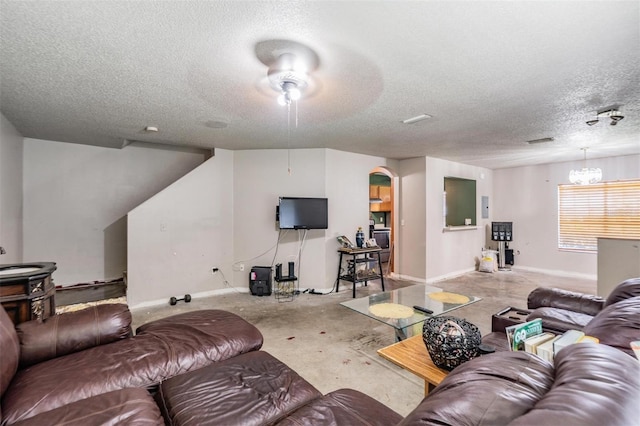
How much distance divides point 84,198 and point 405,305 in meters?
5.07

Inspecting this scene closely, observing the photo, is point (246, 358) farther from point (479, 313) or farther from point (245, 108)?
point (479, 313)

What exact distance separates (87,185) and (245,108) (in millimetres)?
3447

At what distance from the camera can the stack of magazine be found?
114 cm

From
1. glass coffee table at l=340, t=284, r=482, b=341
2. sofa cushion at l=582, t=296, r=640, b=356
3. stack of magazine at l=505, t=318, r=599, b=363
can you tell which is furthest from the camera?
glass coffee table at l=340, t=284, r=482, b=341

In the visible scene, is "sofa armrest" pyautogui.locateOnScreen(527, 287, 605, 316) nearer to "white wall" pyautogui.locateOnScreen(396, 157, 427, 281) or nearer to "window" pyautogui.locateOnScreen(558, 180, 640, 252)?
"white wall" pyautogui.locateOnScreen(396, 157, 427, 281)

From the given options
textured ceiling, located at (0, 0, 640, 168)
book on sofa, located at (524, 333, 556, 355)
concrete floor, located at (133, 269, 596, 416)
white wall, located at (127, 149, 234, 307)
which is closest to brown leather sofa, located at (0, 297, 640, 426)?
book on sofa, located at (524, 333, 556, 355)

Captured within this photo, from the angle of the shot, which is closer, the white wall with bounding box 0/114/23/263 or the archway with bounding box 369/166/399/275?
the white wall with bounding box 0/114/23/263

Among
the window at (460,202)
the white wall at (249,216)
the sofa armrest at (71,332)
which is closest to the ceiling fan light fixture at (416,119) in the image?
the white wall at (249,216)

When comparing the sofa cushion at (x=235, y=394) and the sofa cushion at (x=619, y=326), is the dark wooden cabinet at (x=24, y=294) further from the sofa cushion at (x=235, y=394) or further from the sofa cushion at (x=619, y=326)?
the sofa cushion at (x=619, y=326)

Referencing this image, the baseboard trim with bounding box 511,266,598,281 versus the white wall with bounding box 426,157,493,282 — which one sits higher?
the white wall with bounding box 426,157,493,282

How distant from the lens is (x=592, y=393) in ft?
1.75

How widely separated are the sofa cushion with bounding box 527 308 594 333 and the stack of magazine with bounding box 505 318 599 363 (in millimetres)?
770

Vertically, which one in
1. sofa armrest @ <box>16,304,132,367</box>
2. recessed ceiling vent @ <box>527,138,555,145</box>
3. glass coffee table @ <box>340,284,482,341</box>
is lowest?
glass coffee table @ <box>340,284,482,341</box>

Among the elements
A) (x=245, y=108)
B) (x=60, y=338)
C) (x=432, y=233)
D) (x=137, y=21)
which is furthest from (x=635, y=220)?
(x=60, y=338)
